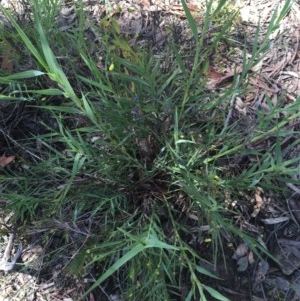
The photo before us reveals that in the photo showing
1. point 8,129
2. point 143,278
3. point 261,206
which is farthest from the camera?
point 8,129

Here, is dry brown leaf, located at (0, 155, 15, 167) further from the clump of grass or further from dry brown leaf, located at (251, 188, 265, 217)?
dry brown leaf, located at (251, 188, 265, 217)

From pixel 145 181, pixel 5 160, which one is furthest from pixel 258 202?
pixel 5 160

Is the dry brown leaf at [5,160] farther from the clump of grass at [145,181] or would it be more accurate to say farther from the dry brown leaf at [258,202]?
the dry brown leaf at [258,202]

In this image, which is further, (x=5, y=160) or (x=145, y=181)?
(x=5, y=160)

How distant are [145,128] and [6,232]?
563 millimetres

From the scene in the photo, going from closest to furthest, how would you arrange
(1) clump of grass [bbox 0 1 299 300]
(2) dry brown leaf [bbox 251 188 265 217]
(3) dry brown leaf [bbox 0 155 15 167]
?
(1) clump of grass [bbox 0 1 299 300]
(2) dry brown leaf [bbox 251 188 265 217]
(3) dry brown leaf [bbox 0 155 15 167]

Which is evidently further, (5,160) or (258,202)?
(5,160)

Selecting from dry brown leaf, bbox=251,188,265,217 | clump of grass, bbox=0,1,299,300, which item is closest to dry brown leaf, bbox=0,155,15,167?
clump of grass, bbox=0,1,299,300

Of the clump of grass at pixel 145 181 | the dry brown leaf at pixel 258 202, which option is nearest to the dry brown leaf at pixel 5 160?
the clump of grass at pixel 145 181

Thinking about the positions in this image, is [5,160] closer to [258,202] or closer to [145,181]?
[145,181]

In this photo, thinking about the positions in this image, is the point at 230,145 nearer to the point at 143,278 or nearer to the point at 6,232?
the point at 143,278

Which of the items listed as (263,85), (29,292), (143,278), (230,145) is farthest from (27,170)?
(263,85)

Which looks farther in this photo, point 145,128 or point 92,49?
point 92,49

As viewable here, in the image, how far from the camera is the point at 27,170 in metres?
1.54
